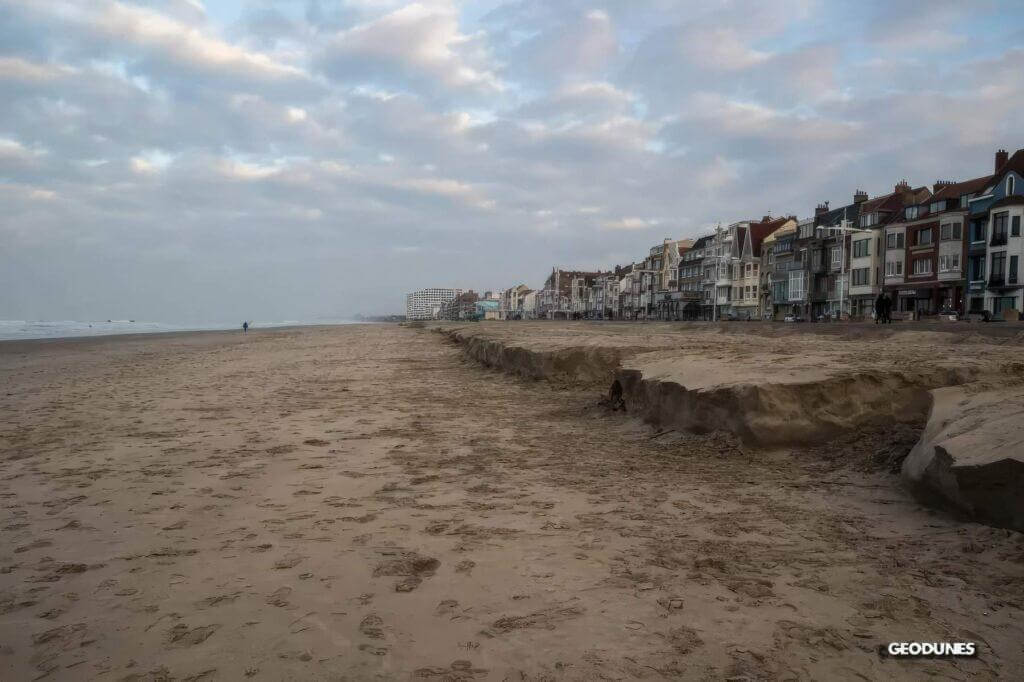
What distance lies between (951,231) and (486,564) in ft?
196

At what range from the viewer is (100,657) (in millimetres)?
2617

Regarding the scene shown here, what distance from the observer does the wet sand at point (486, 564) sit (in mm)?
2572

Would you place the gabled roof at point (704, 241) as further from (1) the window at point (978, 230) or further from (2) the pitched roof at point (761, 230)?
(1) the window at point (978, 230)

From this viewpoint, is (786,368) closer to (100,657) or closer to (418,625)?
(418,625)

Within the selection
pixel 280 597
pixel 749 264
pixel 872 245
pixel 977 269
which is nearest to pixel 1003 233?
pixel 977 269

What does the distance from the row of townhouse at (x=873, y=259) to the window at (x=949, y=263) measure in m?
0.07

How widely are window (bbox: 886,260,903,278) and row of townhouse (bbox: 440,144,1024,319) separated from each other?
0.29ft

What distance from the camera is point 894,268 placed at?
185 feet

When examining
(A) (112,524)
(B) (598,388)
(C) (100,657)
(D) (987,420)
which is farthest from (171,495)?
(B) (598,388)

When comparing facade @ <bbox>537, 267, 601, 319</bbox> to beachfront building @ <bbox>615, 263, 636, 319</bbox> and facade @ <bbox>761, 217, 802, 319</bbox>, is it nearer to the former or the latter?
beachfront building @ <bbox>615, 263, 636, 319</bbox>

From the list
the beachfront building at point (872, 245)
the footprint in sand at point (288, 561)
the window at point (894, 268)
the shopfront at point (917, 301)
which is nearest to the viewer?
the footprint in sand at point (288, 561)

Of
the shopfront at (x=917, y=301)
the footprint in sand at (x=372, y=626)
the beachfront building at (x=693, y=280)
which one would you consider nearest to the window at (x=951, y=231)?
the shopfront at (x=917, y=301)

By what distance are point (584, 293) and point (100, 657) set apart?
6338 inches

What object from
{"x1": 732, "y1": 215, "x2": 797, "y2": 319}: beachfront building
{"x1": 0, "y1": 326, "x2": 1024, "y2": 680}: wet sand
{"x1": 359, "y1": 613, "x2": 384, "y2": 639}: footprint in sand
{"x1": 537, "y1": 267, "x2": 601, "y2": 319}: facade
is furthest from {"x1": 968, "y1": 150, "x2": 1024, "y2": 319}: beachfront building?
{"x1": 537, "y1": 267, "x2": 601, "y2": 319}: facade
